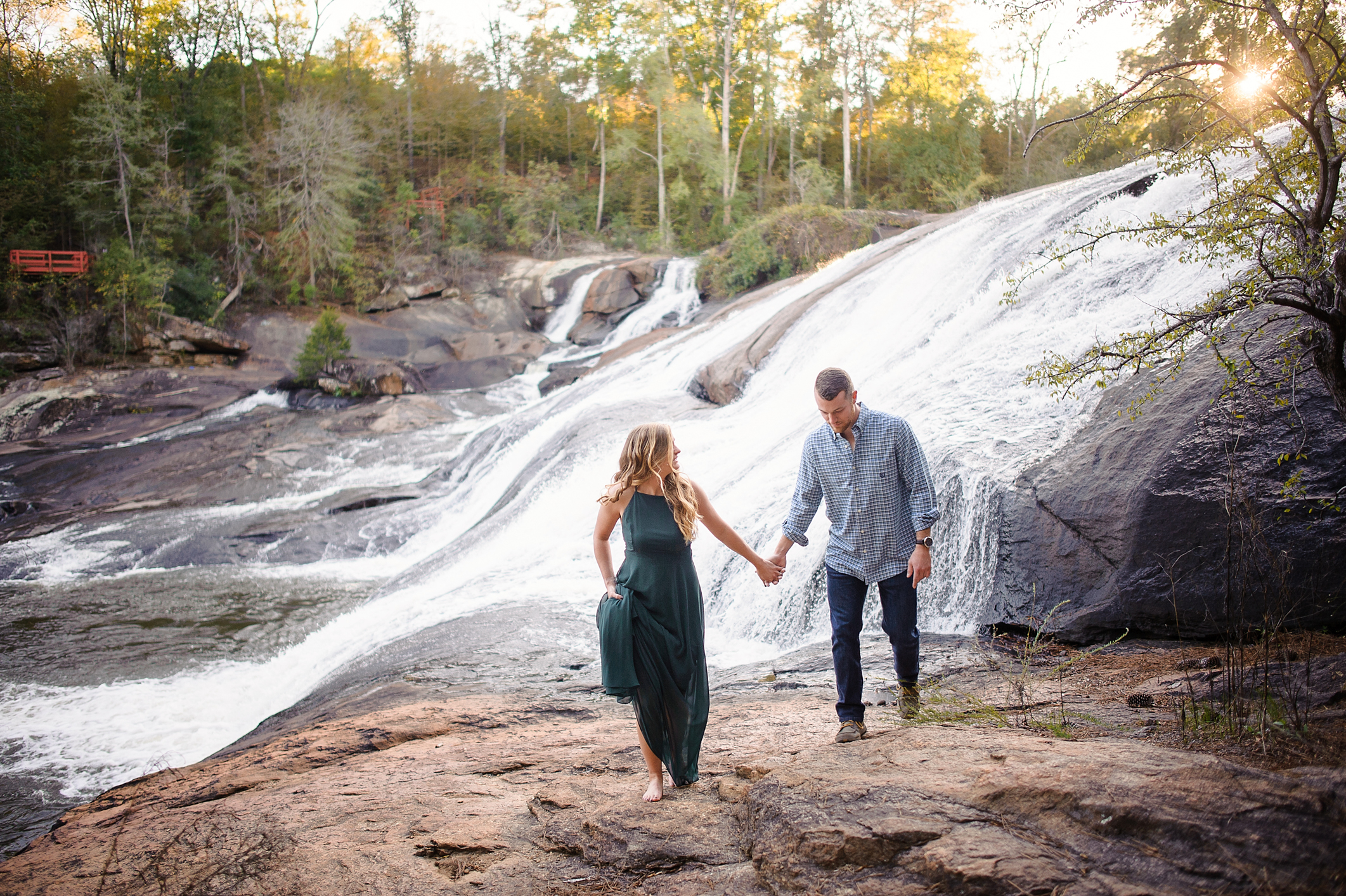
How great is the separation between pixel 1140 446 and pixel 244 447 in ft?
49.8

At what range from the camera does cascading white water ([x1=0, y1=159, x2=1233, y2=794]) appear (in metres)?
5.75

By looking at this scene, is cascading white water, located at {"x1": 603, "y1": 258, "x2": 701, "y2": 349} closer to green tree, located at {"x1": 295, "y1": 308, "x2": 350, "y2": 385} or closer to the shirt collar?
green tree, located at {"x1": 295, "y1": 308, "x2": 350, "y2": 385}

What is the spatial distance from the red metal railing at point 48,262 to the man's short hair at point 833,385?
79.1ft

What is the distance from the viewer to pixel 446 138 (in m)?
34.5

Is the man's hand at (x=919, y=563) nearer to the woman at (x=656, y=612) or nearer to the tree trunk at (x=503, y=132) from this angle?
the woman at (x=656, y=612)

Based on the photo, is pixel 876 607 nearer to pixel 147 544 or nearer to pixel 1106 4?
pixel 1106 4

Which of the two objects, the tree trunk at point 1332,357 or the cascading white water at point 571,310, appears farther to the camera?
the cascading white water at point 571,310

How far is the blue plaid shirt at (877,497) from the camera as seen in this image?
135 inches

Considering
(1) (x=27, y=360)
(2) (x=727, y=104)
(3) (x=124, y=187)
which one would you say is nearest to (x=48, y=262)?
(3) (x=124, y=187)

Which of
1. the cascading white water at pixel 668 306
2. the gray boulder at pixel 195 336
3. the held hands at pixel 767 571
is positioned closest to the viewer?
the held hands at pixel 767 571

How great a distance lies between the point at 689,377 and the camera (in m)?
12.7

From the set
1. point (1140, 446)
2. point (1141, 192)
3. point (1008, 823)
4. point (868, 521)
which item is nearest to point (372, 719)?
point (868, 521)

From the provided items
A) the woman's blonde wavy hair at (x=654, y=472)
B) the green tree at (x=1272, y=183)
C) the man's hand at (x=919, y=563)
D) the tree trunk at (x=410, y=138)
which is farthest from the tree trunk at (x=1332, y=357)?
the tree trunk at (x=410, y=138)

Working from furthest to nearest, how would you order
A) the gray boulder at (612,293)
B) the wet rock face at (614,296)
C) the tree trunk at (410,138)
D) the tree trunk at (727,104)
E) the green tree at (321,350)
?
the tree trunk at (410,138), the tree trunk at (727,104), the gray boulder at (612,293), the wet rock face at (614,296), the green tree at (321,350)
